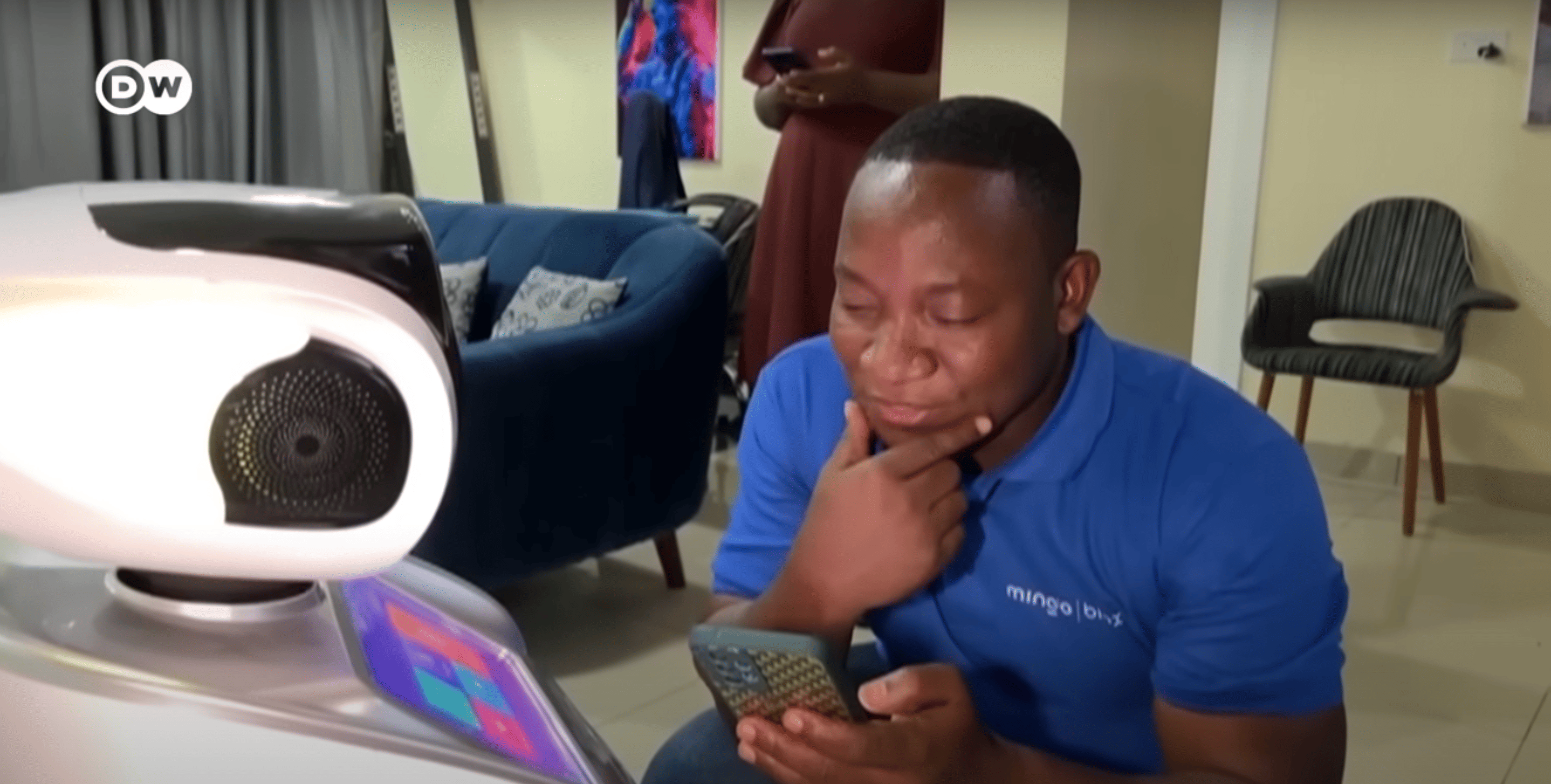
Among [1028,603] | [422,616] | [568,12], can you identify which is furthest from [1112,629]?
[568,12]

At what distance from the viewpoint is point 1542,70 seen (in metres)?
3.39

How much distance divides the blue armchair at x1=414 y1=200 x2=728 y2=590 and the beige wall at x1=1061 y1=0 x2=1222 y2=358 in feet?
2.84

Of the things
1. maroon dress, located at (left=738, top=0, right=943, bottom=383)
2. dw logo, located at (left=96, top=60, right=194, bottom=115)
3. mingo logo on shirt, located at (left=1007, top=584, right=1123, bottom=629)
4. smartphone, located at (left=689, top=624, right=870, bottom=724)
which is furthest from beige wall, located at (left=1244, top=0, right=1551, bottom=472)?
smartphone, located at (left=689, top=624, right=870, bottom=724)

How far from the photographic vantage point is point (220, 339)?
47cm

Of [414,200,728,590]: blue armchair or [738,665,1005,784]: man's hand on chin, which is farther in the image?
[414,200,728,590]: blue armchair

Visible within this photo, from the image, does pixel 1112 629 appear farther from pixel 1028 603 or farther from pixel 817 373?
pixel 817 373

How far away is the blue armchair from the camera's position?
2.11m

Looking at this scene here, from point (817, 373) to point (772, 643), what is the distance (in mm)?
363

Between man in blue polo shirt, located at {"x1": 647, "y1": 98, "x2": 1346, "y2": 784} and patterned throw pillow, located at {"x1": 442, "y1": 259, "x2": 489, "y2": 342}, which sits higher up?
man in blue polo shirt, located at {"x1": 647, "y1": 98, "x2": 1346, "y2": 784}

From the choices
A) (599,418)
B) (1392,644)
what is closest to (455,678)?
(599,418)

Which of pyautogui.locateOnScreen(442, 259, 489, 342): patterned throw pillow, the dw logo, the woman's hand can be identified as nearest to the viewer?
the woman's hand

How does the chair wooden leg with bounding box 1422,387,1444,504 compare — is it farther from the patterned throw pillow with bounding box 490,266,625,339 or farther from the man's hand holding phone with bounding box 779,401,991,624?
the man's hand holding phone with bounding box 779,401,991,624

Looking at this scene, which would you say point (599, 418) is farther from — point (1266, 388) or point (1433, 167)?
point (1433, 167)

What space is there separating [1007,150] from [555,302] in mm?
1753
